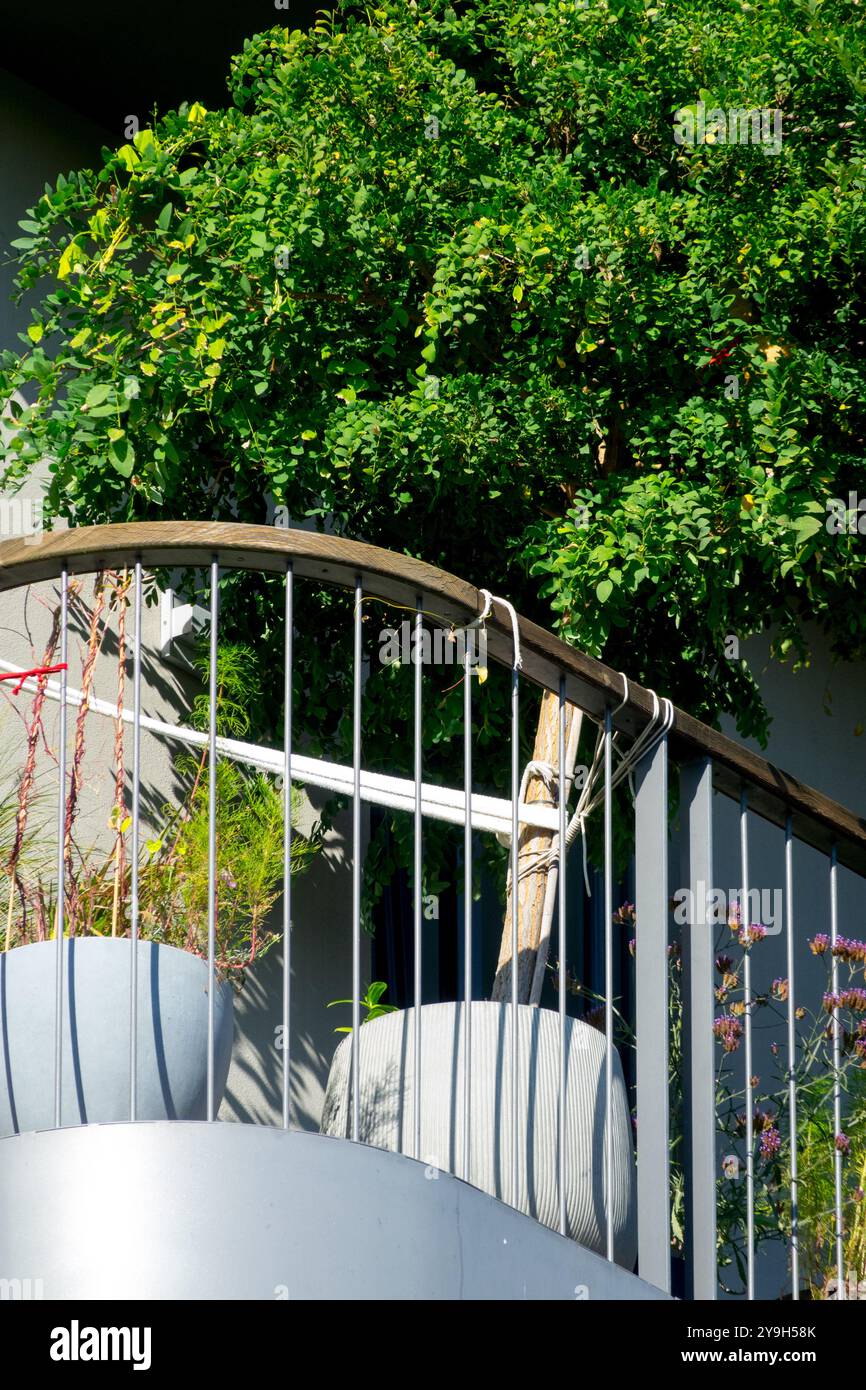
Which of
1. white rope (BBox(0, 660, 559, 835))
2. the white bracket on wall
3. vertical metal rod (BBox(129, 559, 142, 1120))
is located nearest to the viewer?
vertical metal rod (BBox(129, 559, 142, 1120))

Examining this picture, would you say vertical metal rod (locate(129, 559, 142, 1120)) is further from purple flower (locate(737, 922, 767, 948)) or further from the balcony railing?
purple flower (locate(737, 922, 767, 948))

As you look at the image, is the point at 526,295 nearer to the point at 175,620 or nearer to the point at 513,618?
the point at 175,620

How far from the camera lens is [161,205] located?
4477 millimetres

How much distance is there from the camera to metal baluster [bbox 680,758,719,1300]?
2.84 m

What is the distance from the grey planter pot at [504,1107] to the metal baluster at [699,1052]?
4.8 inches

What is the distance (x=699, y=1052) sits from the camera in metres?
2.91

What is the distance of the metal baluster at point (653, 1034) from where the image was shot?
2.76 metres

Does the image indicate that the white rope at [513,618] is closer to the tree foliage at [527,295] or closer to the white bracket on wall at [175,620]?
the tree foliage at [527,295]

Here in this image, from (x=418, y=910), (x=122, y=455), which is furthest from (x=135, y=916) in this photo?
(x=122, y=455)

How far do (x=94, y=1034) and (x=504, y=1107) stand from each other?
680mm

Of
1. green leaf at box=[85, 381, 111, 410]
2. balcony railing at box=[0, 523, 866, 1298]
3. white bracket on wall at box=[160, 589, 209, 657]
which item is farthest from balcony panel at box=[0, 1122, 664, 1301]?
white bracket on wall at box=[160, 589, 209, 657]

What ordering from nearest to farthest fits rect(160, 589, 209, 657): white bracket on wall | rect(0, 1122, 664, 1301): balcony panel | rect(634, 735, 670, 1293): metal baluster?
rect(0, 1122, 664, 1301): balcony panel, rect(634, 735, 670, 1293): metal baluster, rect(160, 589, 209, 657): white bracket on wall

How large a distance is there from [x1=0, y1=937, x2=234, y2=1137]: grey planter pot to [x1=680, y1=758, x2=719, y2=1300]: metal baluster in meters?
0.87
